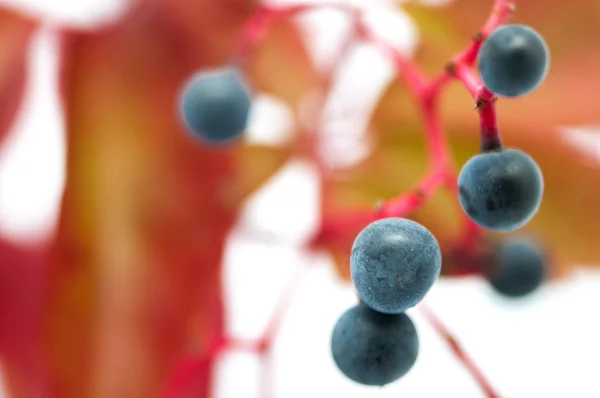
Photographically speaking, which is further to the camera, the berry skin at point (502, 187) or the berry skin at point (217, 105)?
the berry skin at point (217, 105)

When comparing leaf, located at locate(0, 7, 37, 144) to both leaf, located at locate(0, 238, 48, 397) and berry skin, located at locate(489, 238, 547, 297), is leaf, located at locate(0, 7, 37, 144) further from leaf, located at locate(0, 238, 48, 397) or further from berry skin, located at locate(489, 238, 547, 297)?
berry skin, located at locate(489, 238, 547, 297)

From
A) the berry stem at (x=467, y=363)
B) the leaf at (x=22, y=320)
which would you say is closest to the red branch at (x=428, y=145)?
the berry stem at (x=467, y=363)

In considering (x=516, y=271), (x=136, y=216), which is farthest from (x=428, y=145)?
(x=136, y=216)

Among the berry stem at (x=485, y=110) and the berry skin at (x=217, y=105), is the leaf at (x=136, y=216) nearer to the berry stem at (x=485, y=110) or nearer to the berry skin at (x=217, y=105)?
the berry skin at (x=217, y=105)

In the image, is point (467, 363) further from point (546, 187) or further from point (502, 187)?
point (546, 187)

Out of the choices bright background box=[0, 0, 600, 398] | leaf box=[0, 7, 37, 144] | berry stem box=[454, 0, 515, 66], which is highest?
leaf box=[0, 7, 37, 144]

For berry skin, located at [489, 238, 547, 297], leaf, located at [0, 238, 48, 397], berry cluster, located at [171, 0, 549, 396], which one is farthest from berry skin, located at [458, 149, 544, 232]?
leaf, located at [0, 238, 48, 397]
